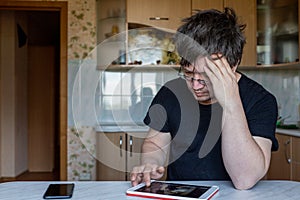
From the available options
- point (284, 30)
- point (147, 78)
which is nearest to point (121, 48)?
point (147, 78)

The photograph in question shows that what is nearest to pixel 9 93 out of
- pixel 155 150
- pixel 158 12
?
pixel 158 12

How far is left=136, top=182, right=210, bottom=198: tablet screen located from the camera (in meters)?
0.95

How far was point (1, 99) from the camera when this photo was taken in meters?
4.68

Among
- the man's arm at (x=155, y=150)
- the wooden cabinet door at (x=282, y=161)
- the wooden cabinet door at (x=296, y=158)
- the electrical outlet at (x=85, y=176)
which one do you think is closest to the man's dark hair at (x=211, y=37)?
the man's arm at (x=155, y=150)

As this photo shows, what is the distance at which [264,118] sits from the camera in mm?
1122

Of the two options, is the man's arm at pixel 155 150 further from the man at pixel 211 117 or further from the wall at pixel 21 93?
the wall at pixel 21 93

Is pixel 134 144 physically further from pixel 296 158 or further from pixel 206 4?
pixel 206 4

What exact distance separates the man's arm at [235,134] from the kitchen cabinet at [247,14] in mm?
2553

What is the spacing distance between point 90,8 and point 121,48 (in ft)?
1.46

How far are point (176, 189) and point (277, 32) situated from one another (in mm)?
2797

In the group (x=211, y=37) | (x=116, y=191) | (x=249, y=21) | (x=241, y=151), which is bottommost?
(x=116, y=191)

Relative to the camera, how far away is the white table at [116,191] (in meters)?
0.98

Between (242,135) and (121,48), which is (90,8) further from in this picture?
(242,135)

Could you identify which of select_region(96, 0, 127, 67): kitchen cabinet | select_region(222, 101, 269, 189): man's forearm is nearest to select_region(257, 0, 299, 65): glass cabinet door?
select_region(96, 0, 127, 67): kitchen cabinet
